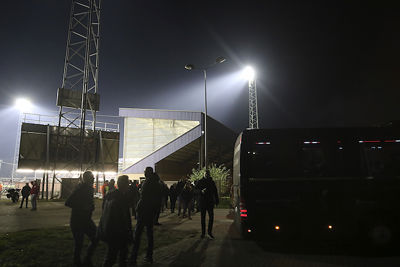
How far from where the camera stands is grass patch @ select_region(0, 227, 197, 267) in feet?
18.4

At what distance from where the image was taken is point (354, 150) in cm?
684

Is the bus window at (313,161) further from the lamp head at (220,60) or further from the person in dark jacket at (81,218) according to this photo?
the lamp head at (220,60)

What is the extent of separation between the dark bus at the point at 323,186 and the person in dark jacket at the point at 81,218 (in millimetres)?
3353

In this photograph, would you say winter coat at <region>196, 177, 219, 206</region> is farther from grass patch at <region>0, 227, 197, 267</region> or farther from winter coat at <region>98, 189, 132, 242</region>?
winter coat at <region>98, 189, 132, 242</region>

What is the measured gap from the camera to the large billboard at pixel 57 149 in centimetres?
2672

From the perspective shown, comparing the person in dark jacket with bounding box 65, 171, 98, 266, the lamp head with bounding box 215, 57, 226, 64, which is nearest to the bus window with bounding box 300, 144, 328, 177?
the person in dark jacket with bounding box 65, 171, 98, 266

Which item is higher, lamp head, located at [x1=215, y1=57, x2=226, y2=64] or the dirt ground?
lamp head, located at [x1=215, y1=57, x2=226, y2=64]

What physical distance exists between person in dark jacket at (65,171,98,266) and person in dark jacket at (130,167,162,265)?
839 millimetres

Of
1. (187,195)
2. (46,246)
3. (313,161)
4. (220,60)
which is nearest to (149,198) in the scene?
(46,246)

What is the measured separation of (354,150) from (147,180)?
4982mm

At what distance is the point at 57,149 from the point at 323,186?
2680cm

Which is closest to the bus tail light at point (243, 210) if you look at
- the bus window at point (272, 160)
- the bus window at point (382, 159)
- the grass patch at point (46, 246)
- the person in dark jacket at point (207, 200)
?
the bus window at point (272, 160)

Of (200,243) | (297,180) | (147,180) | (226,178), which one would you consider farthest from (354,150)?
(226,178)

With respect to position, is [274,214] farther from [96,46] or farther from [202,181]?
[96,46]
